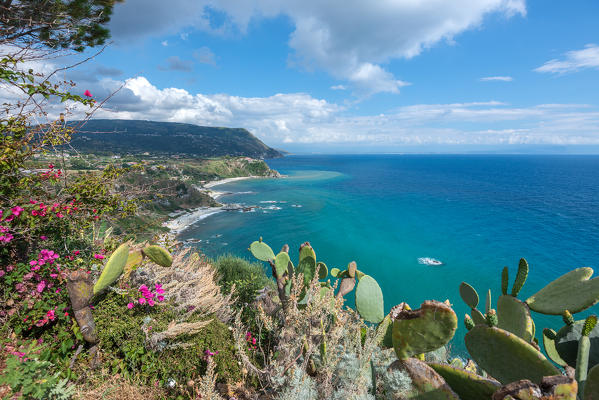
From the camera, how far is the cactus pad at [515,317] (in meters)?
2.20

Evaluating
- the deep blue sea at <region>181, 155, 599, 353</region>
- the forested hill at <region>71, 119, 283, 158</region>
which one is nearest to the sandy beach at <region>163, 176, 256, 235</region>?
the deep blue sea at <region>181, 155, 599, 353</region>

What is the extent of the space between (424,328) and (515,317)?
109 cm

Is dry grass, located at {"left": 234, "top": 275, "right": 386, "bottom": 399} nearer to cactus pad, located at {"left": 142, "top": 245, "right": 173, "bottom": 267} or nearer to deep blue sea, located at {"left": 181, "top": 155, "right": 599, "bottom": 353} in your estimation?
cactus pad, located at {"left": 142, "top": 245, "right": 173, "bottom": 267}

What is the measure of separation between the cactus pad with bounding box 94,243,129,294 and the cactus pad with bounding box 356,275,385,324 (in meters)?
2.95

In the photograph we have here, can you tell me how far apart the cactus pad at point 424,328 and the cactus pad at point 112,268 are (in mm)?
3155

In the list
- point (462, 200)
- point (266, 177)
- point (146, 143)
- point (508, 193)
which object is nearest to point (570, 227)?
point (462, 200)

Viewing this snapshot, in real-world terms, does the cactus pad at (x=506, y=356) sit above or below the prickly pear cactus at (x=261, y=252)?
above

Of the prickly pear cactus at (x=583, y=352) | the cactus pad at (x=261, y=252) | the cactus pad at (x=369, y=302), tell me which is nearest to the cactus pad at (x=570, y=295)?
the prickly pear cactus at (x=583, y=352)

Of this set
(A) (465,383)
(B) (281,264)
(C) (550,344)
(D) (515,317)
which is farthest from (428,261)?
(A) (465,383)

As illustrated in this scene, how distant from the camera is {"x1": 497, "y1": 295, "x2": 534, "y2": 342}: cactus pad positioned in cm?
220

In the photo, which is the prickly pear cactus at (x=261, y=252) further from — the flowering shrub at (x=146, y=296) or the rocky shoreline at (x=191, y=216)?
the rocky shoreline at (x=191, y=216)

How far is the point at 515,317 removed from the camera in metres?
2.29

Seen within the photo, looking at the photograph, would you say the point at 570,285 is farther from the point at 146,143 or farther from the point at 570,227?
the point at 146,143

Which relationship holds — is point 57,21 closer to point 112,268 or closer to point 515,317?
point 112,268
